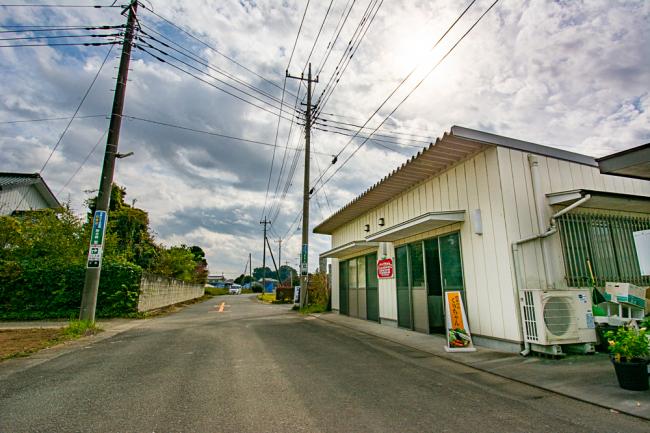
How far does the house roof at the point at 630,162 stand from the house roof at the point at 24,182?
22022 millimetres

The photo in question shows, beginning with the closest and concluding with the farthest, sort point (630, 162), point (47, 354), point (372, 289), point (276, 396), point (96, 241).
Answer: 1. point (276, 396)
2. point (630, 162)
3. point (47, 354)
4. point (96, 241)
5. point (372, 289)

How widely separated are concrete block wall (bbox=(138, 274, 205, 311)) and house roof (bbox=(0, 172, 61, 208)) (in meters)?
7.36

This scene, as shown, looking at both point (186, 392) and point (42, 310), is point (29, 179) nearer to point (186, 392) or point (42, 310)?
point (42, 310)

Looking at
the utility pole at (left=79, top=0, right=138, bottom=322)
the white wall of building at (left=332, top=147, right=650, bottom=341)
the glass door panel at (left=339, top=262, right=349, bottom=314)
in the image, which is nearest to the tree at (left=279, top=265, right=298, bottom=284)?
the glass door panel at (left=339, top=262, right=349, bottom=314)

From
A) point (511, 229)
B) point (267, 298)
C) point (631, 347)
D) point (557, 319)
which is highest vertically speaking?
point (511, 229)

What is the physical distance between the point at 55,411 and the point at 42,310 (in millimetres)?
9592

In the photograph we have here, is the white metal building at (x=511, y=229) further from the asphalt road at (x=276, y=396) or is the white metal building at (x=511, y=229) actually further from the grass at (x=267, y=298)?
the grass at (x=267, y=298)

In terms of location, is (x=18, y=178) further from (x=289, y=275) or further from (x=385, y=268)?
(x=289, y=275)

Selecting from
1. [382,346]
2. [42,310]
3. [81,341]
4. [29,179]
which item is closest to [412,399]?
[382,346]

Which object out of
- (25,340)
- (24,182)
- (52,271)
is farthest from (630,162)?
(24,182)

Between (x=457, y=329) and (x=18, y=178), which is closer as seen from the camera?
(x=457, y=329)

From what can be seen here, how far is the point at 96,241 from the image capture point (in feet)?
26.0

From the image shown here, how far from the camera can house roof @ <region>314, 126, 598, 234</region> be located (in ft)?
18.8

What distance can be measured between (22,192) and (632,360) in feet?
81.4
